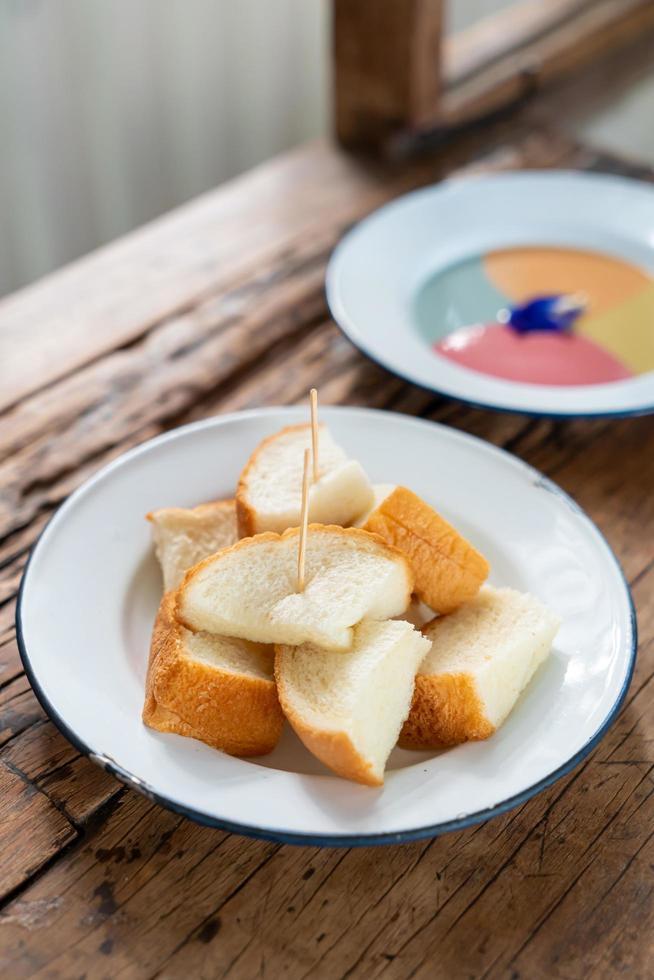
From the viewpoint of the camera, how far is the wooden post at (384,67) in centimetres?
172

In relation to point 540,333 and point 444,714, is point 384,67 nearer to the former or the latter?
point 540,333

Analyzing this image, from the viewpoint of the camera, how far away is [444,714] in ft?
2.72

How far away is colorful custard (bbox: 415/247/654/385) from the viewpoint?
1.32 m

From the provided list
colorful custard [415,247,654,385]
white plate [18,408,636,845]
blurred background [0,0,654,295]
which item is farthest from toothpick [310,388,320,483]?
blurred background [0,0,654,295]

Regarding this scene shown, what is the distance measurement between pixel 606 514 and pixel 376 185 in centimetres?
83

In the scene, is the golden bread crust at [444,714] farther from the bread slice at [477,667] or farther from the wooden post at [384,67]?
the wooden post at [384,67]

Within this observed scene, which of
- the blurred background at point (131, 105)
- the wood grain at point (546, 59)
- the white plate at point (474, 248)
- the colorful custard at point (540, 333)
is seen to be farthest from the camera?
the blurred background at point (131, 105)

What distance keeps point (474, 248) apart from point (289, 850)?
99 centimetres

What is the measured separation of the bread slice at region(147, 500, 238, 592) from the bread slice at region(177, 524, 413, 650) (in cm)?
9

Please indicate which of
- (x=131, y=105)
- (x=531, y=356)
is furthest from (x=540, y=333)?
(x=131, y=105)

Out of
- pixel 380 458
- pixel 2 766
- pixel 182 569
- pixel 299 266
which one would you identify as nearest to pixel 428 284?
pixel 299 266

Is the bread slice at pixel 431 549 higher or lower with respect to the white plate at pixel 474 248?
higher

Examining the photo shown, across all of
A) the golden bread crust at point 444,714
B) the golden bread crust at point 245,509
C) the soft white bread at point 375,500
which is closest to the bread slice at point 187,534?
the golden bread crust at point 245,509

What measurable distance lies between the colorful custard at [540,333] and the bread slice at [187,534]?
452 mm
